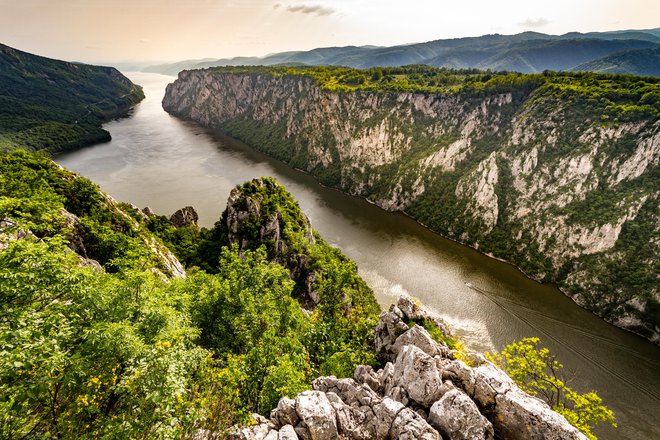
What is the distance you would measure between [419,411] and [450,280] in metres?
59.5

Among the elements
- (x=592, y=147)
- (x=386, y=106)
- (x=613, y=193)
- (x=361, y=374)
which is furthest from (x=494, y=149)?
(x=361, y=374)

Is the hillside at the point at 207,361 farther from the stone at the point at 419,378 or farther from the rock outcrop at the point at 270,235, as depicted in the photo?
the rock outcrop at the point at 270,235

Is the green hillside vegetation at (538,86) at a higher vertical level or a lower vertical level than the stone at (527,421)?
higher

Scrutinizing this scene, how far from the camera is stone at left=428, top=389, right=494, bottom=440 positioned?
16219mm

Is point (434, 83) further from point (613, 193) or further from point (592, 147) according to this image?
point (613, 193)

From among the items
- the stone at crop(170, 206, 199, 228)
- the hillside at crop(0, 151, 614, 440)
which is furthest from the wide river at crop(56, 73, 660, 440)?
the hillside at crop(0, 151, 614, 440)

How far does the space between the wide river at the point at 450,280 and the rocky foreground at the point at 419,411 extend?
3986cm

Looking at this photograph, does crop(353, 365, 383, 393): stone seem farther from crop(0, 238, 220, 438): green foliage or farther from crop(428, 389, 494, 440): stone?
crop(0, 238, 220, 438): green foliage

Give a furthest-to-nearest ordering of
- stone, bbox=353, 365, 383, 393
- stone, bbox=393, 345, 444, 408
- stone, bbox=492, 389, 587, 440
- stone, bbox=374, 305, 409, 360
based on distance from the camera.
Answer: stone, bbox=374, 305, 409, 360, stone, bbox=353, 365, 383, 393, stone, bbox=393, 345, 444, 408, stone, bbox=492, 389, 587, 440

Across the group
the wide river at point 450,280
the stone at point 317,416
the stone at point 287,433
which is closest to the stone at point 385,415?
the stone at point 317,416

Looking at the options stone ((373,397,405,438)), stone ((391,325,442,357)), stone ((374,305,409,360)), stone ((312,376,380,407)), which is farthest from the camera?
stone ((374,305,409,360))

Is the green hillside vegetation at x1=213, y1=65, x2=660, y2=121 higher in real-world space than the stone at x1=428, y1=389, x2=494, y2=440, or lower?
higher

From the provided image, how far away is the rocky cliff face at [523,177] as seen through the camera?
6612 centimetres

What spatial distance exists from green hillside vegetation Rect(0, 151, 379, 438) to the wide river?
129 feet
